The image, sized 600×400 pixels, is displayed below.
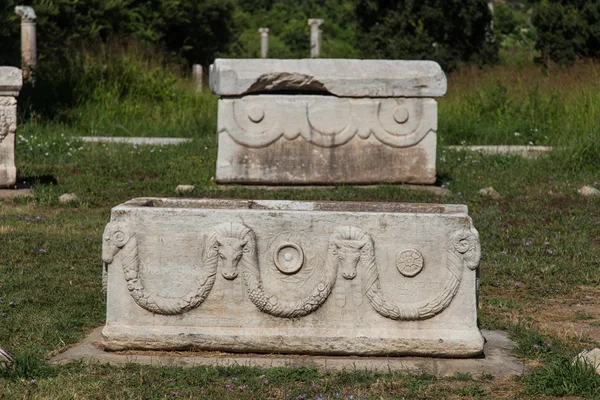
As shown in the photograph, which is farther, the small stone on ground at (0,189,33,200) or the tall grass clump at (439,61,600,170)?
the tall grass clump at (439,61,600,170)

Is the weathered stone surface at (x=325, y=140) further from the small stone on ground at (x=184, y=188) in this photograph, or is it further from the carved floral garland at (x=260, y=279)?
the carved floral garland at (x=260, y=279)

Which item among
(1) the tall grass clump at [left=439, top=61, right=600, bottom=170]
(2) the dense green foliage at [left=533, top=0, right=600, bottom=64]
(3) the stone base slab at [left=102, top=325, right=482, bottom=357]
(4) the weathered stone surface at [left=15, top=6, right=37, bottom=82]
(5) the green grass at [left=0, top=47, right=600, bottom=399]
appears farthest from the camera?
(2) the dense green foliage at [left=533, top=0, right=600, bottom=64]

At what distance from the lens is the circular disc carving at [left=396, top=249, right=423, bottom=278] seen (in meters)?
4.39

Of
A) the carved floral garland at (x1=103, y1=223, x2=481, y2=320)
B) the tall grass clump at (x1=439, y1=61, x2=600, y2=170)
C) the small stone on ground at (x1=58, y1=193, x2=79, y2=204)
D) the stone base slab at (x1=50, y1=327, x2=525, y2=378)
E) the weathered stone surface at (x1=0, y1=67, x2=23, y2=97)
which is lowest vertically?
the stone base slab at (x1=50, y1=327, x2=525, y2=378)

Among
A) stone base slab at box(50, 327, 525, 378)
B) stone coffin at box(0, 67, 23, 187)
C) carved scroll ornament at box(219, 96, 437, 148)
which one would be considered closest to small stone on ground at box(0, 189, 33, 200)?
stone coffin at box(0, 67, 23, 187)

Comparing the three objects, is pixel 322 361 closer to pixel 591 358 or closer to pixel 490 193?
pixel 591 358

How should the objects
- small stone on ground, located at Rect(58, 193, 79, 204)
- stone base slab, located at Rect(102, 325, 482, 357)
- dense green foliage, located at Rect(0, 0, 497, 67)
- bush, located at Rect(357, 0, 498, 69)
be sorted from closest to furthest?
stone base slab, located at Rect(102, 325, 482, 357) → small stone on ground, located at Rect(58, 193, 79, 204) → dense green foliage, located at Rect(0, 0, 497, 67) → bush, located at Rect(357, 0, 498, 69)

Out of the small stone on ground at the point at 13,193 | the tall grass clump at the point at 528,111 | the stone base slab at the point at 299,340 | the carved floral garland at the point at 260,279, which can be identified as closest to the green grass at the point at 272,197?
the tall grass clump at the point at 528,111

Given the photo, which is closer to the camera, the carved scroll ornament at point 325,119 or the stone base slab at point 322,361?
the stone base slab at point 322,361

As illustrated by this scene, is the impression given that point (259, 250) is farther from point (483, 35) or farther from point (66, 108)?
point (483, 35)

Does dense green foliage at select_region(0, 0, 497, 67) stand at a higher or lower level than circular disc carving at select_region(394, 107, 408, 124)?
higher

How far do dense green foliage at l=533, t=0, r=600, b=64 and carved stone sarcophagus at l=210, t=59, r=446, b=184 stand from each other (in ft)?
32.9

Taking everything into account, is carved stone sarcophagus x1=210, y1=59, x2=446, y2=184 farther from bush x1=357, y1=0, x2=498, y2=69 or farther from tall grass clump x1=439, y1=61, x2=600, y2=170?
bush x1=357, y1=0, x2=498, y2=69

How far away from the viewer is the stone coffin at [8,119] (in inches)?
338
